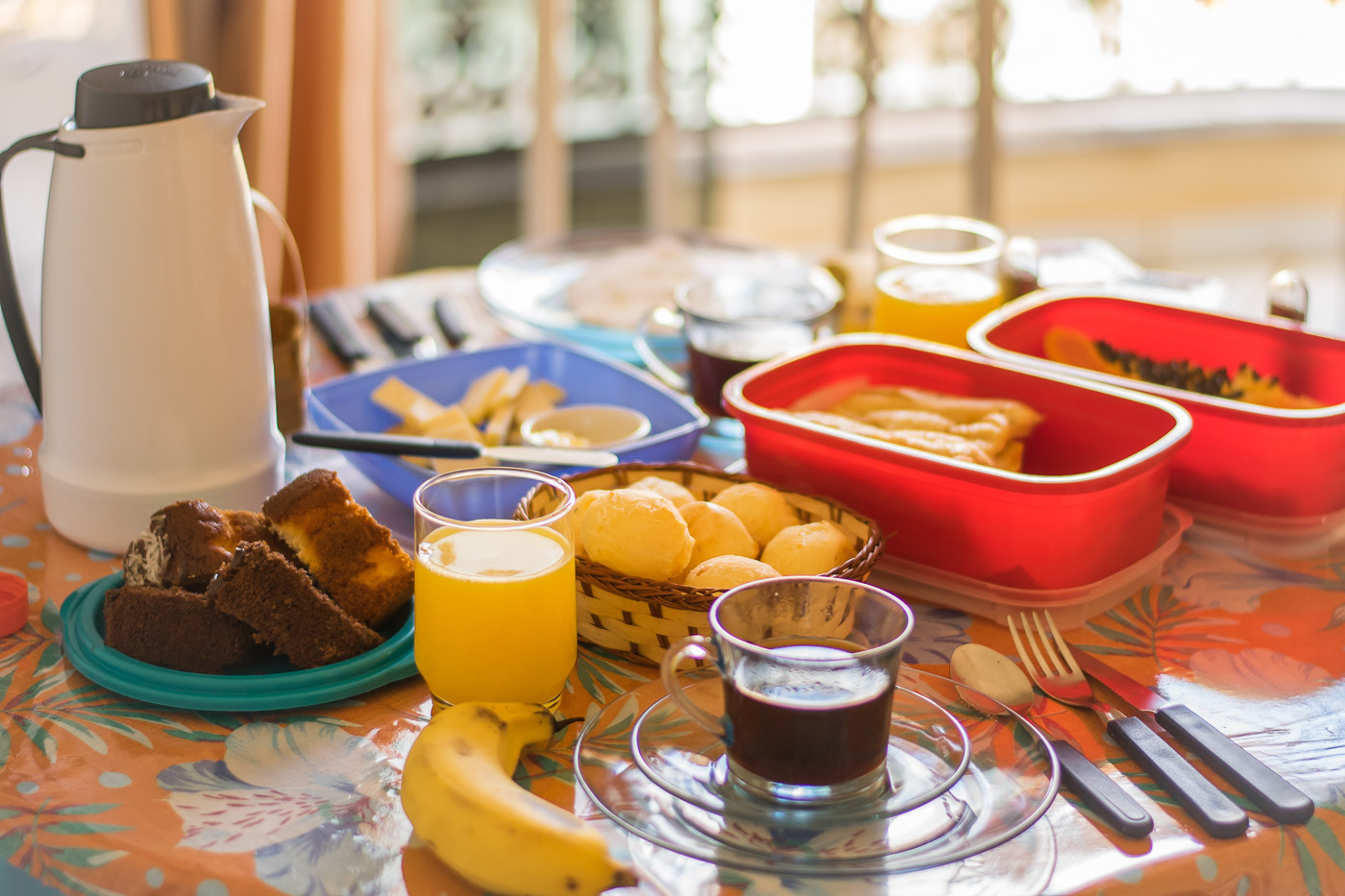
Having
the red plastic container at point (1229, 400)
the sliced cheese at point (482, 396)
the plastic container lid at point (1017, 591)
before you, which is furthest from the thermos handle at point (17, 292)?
the red plastic container at point (1229, 400)

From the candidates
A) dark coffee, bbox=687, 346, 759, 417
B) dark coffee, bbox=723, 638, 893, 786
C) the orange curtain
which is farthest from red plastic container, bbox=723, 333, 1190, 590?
the orange curtain

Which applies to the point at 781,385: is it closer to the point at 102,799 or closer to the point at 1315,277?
the point at 102,799

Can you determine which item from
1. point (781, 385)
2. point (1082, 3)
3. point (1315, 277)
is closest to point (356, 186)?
point (781, 385)

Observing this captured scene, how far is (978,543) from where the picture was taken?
3.25ft

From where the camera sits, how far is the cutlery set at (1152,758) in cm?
76

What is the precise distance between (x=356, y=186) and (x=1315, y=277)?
10.9 ft

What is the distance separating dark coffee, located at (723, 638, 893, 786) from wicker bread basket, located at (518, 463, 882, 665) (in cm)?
12

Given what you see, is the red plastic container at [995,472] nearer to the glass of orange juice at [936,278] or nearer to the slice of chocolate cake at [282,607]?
the glass of orange juice at [936,278]

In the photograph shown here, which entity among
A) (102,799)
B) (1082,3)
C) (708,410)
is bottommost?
(102,799)

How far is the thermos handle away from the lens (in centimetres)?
98

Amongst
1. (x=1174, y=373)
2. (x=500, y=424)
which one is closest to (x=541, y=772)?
(x=500, y=424)

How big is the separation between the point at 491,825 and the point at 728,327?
76 cm

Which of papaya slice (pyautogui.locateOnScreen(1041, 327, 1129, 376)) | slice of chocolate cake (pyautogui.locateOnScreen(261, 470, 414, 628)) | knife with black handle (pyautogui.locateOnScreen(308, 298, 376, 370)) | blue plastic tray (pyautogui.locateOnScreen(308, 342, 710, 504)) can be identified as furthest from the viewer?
knife with black handle (pyautogui.locateOnScreen(308, 298, 376, 370))

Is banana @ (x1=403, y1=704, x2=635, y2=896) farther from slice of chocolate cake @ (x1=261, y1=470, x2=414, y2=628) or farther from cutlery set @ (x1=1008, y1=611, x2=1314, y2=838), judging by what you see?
cutlery set @ (x1=1008, y1=611, x2=1314, y2=838)
